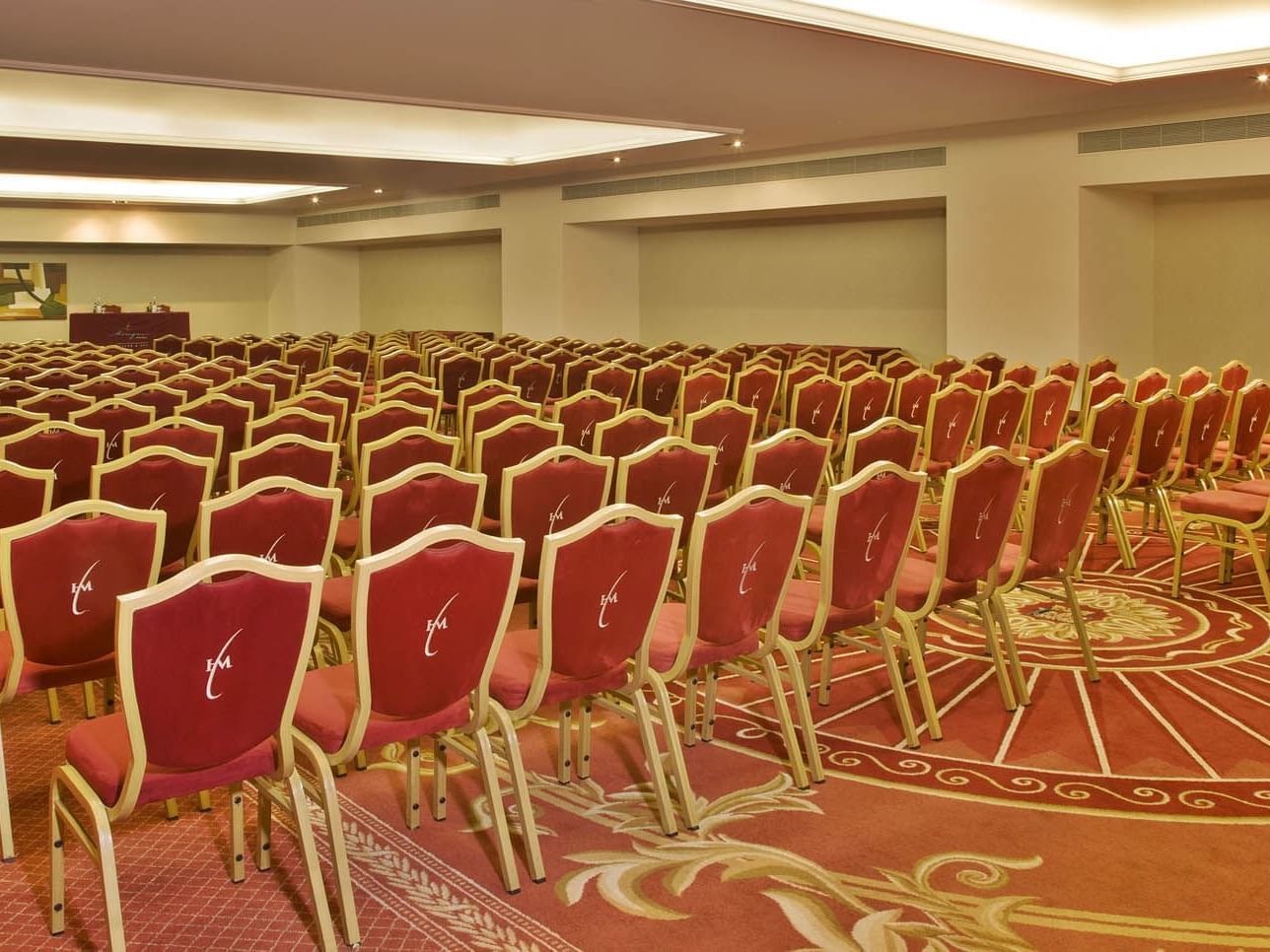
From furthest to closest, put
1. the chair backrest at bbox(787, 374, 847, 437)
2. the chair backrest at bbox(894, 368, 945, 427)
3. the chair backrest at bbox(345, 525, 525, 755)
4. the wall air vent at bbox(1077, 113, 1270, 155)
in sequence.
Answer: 1. the wall air vent at bbox(1077, 113, 1270, 155)
2. the chair backrest at bbox(894, 368, 945, 427)
3. the chair backrest at bbox(787, 374, 847, 437)
4. the chair backrest at bbox(345, 525, 525, 755)

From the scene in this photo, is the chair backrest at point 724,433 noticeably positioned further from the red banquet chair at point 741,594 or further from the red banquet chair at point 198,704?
the red banquet chair at point 198,704

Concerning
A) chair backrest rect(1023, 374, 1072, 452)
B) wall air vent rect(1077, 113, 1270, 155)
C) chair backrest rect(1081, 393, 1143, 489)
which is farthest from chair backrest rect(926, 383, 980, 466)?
wall air vent rect(1077, 113, 1270, 155)

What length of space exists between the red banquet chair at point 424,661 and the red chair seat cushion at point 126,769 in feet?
0.44

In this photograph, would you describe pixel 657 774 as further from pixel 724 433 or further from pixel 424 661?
pixel 724 433

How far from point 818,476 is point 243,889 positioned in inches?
132

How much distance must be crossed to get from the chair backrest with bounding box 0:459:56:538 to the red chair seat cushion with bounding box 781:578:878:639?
2.67 meters

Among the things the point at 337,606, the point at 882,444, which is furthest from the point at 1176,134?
the point at 337,606

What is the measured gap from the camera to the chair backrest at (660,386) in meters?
10.7

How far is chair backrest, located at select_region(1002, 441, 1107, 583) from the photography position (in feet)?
15.8

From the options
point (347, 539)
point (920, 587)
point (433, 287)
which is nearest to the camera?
point (920, 587)

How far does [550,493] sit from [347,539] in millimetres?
1088

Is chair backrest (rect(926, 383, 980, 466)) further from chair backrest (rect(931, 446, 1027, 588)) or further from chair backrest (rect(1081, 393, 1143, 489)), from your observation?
chair backrest (rect(931, 446, 1027, 588))

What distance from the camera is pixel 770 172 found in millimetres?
17203

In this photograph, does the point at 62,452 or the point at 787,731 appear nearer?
the point at 787,731
